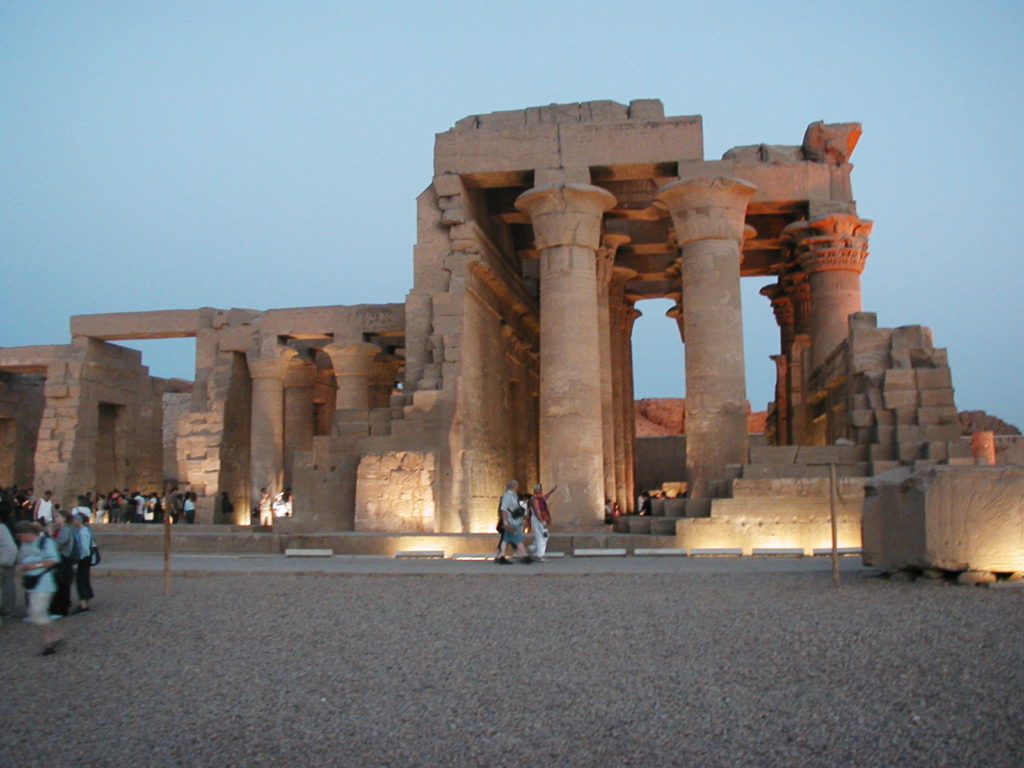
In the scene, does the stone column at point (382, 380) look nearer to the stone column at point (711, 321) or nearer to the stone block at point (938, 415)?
the stone column at point (711, 321)

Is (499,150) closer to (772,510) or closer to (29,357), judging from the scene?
(772,510)

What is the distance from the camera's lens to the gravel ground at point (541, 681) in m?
4.72

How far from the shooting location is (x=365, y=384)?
926 inches

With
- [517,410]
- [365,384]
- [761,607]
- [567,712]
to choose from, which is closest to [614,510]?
[517,410]

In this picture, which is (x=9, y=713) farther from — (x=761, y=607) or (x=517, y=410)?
(x=517, y=410)

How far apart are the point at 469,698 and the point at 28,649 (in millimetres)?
3898

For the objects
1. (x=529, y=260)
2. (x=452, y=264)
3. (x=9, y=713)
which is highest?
(x=529, y=260)

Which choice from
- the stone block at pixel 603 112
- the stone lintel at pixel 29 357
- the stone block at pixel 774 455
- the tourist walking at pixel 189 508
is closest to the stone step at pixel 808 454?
the stone block at pixel 774 455

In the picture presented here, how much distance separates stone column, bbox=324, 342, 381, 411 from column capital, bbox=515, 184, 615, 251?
724 centimetres

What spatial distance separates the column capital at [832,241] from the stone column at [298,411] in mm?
13333

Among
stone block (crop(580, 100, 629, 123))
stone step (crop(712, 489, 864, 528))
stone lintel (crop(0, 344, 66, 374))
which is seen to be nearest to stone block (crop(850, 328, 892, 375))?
stone step (crop(712, 489, 864, 528))

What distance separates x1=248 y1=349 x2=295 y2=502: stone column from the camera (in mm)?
23797

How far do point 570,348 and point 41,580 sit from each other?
1092 centimetres

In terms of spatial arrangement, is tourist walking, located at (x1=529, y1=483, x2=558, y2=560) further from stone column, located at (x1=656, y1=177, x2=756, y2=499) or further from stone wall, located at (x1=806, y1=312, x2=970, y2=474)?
stone wall, located at (x1=806, y1=312, x2=970, y2=474)
